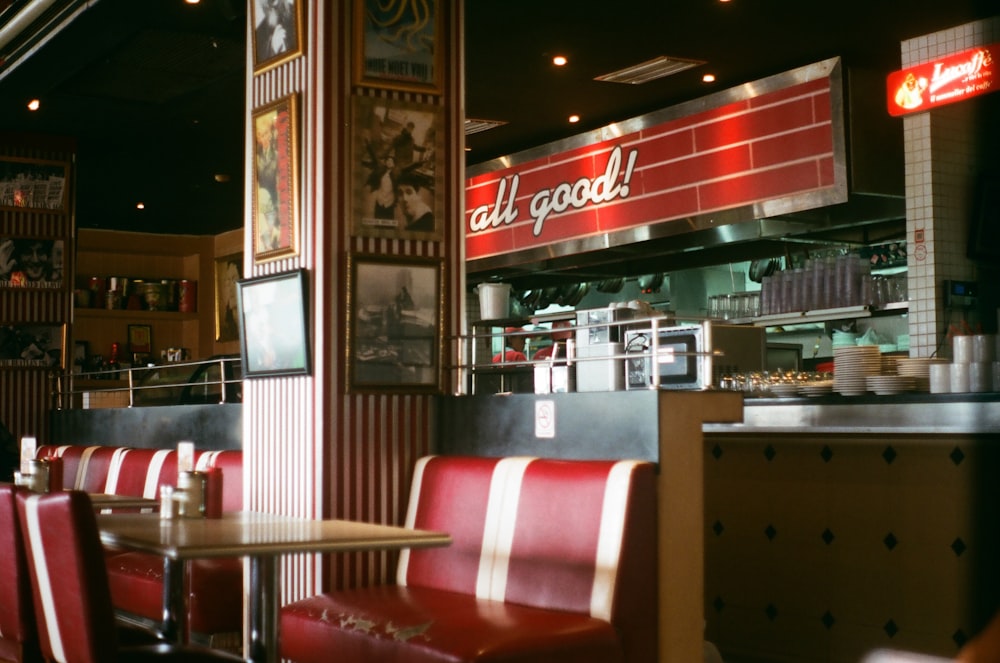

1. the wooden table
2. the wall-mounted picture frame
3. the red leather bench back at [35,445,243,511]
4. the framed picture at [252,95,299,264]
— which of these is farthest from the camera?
the wall-mounted picture frame

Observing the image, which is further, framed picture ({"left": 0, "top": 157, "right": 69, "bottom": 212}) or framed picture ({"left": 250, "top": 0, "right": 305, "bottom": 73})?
framed picture ({"left": 0, "top": 157, "right": 69, "bottom": 212})

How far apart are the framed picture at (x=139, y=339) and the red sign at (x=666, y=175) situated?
5073 millimetres

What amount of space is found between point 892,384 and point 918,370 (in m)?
0.22

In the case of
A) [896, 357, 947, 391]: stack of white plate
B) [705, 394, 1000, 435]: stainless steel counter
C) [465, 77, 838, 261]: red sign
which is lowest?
[705, 394, 1000, 435]: stainless steel counter

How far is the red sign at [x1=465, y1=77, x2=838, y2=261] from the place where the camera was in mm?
7246

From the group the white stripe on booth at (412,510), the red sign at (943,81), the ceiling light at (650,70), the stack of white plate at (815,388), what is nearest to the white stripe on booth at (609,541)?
the white stripe on booth at (412,510)

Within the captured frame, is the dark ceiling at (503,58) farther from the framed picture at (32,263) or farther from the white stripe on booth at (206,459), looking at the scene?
the white stripe on booth at (206,459)

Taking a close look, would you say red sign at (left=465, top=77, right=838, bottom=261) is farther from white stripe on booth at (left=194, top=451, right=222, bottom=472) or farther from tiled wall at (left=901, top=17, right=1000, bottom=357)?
white stripe on booth at (left=194, top=451, right=222, bottom=472)

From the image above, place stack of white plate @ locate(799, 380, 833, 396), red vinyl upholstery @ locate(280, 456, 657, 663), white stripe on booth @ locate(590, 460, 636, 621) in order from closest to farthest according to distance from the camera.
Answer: red vinyl upholstery @ locate(280, 456, 657, 663) < white stripe on booth @ locate(590, 460, 636, 621) < stack of white plate @ locate(799, 380, 833, 396)

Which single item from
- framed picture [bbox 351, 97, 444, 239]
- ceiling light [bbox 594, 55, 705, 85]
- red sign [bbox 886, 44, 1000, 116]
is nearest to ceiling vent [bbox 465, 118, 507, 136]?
ceiling light [bbox 594, 55, 705, 85]

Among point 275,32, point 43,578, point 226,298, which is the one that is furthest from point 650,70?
point 226,298

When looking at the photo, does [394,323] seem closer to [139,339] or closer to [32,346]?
[32,346]

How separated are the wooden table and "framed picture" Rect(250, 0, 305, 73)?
2142 mm

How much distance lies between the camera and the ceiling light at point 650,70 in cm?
726
